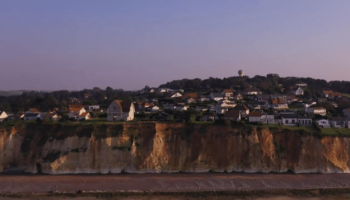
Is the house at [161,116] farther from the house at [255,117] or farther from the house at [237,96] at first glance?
the house at [237,96]

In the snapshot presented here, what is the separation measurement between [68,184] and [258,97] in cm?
3071

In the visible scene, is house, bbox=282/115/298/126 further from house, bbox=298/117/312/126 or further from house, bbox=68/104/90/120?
house, bbox=68/104/90/120

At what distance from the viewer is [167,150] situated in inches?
907

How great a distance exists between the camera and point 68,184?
65.1 ft

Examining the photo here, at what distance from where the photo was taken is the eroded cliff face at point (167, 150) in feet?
72.8

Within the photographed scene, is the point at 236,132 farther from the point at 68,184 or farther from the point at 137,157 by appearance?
the point at 68,184

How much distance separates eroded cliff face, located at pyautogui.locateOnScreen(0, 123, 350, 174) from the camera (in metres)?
22.2

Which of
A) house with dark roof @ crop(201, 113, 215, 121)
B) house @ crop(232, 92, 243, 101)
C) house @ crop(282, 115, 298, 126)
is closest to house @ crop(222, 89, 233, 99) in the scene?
house @ crop(232, 92, 243, 101)

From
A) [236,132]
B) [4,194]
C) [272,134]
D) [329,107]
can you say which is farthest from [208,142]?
[329,107]

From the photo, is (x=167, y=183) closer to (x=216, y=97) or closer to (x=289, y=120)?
(x=289, y=120)

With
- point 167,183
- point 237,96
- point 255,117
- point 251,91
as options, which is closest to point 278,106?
point 237,96

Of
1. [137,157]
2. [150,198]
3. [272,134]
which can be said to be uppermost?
[272,134]

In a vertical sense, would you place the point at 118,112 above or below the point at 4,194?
above

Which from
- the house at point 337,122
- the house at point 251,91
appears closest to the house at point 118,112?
the house at point 337,122
